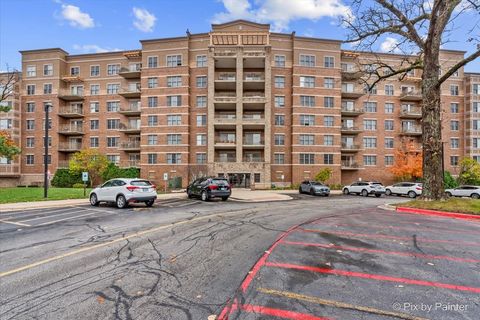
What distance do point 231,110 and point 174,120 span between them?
29.2 feet

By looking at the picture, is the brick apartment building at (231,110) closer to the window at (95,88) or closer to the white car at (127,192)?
the window at (95,88)

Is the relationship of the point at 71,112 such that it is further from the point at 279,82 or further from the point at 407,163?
the point at 407,163

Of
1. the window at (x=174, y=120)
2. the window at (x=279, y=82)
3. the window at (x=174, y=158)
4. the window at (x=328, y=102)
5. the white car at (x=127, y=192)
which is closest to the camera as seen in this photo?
the white car at (x=127, y=192)

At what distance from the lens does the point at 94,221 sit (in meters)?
11.3

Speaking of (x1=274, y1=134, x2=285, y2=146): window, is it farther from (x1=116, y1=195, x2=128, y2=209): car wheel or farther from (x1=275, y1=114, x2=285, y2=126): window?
(x1=116, y1=195, x2=128, y2=209): car wheel

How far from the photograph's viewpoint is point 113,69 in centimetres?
4791

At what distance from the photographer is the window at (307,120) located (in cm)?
A: 4331

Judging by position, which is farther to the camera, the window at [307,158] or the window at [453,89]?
the window at [453,89]

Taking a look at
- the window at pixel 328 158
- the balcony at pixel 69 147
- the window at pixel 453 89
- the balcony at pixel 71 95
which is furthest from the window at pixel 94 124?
the window at pixel 453 89

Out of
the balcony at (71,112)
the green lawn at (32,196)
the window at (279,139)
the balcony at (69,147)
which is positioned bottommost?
the green lawn at (32,196)

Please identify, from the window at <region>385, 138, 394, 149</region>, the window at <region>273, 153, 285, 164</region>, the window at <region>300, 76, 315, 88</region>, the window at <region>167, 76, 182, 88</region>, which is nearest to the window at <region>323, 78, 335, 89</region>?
the window at <region>300, 76, 315, 88</region>

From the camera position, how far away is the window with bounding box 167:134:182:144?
43.2m

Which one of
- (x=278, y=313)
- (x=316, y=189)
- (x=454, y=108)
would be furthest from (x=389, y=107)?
(x=278, y=313)

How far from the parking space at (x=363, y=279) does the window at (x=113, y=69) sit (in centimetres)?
4877
